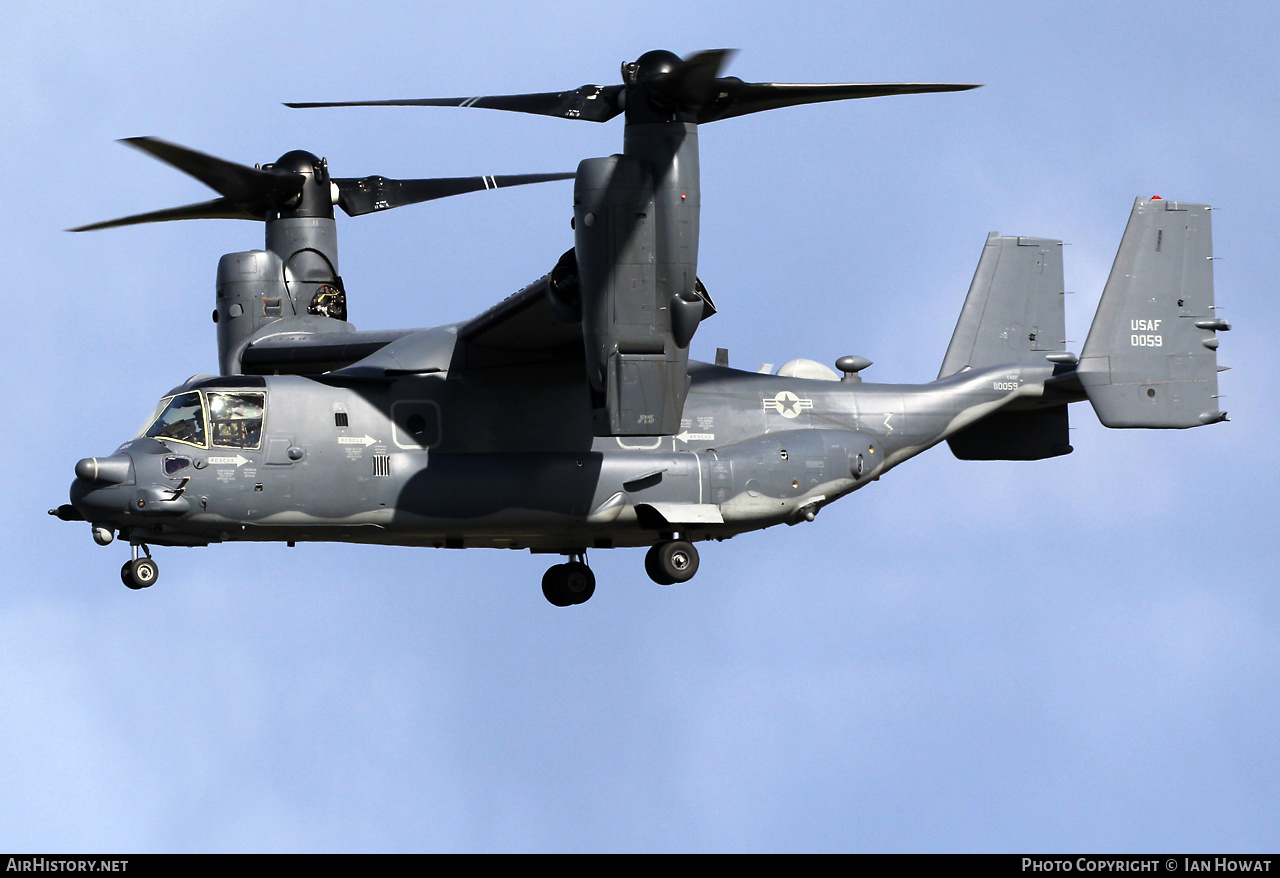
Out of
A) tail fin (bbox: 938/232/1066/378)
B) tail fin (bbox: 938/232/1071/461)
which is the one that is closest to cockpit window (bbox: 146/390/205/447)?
tail fin (bbox: 938/232/1071/461)

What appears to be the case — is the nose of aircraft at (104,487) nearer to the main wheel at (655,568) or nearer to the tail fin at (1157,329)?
the main wheel at (655,568)

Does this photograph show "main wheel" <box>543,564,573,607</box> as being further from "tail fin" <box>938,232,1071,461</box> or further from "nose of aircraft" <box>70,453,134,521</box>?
"nose of aircraft" <box>70,453,134,521</box>

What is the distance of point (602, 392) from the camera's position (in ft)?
58.0

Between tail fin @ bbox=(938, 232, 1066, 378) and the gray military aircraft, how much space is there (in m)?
0.03

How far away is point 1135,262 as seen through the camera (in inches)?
861

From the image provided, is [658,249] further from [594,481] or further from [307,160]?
[307,160]

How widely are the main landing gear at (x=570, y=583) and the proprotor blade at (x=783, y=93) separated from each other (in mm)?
5681

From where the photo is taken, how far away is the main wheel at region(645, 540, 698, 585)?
2002 centimetres

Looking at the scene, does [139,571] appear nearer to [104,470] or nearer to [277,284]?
[104,470]

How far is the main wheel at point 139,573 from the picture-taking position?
1852 centimetres
